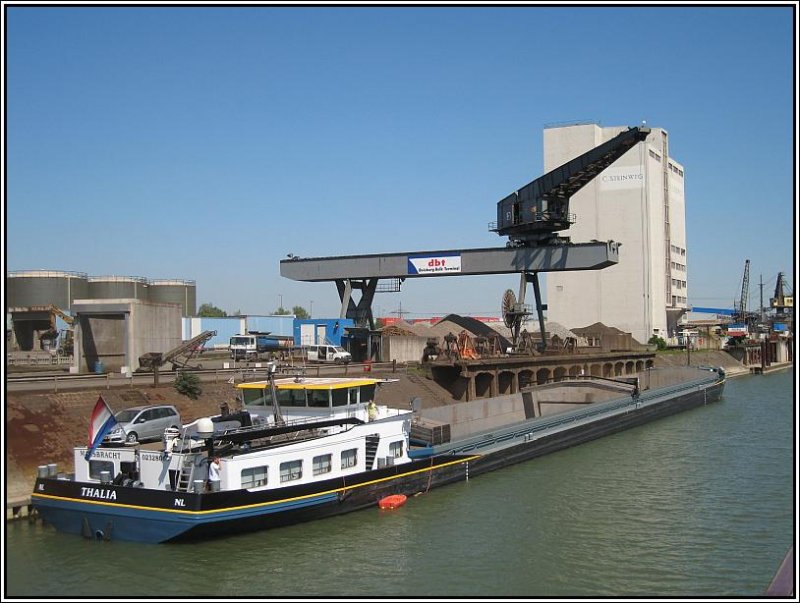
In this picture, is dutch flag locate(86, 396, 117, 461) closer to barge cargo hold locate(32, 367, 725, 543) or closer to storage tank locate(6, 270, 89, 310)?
barge cargo hold locate(32, 367, 725, 543)

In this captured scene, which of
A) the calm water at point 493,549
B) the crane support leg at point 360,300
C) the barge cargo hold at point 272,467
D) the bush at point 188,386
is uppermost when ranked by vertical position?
the crane support leg at point 360,300

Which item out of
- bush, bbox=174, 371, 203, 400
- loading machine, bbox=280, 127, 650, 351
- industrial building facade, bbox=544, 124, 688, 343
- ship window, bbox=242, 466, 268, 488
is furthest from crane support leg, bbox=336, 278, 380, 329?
industrial building facade, bbox=544, 124, 688, 343

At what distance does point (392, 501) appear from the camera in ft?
69.4

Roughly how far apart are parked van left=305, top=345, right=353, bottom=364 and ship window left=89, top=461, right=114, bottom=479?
2850 centimetres

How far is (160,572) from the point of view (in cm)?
1571

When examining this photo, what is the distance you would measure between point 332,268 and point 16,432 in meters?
30.7

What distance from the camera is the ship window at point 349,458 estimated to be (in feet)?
68.5

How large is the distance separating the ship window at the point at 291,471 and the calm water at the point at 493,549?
1.26 m

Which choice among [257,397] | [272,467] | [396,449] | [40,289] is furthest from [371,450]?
[40,289]

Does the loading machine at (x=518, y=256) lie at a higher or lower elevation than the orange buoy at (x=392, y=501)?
higher

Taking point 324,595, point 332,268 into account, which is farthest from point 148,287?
point 324,595

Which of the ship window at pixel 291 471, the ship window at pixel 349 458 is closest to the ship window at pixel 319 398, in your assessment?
the ship window at pixel 349 458

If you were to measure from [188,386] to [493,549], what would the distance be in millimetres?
16289

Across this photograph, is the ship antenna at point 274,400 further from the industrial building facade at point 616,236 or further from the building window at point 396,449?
the industrial building facade at point 616,236
